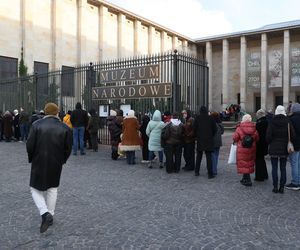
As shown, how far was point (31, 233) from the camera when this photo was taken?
4723 millimetres

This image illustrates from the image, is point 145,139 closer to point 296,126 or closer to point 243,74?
point 296,126

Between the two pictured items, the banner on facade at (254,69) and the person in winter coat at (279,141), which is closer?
the person in winter coat at (279,141)

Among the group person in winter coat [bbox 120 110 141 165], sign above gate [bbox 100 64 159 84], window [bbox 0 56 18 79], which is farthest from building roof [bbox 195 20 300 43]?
person in winter coat [bbox 120 110 141 165]

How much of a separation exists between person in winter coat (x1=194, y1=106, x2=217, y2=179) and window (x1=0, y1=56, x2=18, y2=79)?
26393 mm

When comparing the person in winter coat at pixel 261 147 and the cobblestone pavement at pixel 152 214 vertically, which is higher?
the person in winter coat at pixel 261 147

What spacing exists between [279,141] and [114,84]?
28.1ft

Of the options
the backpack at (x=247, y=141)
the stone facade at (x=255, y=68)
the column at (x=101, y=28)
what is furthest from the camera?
the stone facade at (x=255, y=68)

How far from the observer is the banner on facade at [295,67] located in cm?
4178

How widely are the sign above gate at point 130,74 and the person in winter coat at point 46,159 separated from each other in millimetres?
8083

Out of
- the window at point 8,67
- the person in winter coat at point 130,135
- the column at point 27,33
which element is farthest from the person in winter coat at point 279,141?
the column at point 27,33

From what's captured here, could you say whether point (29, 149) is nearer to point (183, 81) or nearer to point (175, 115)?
point (175, 115)

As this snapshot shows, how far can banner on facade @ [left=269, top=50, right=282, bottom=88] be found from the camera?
143ft

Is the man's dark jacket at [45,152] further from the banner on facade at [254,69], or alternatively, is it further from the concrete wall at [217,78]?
the concrete wall at [217,78]

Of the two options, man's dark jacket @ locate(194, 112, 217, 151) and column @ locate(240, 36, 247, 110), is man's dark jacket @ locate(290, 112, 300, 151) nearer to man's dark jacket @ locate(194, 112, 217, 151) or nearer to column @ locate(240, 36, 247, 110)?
man's dark jacket @ locate(194, 112, 217, 151)
